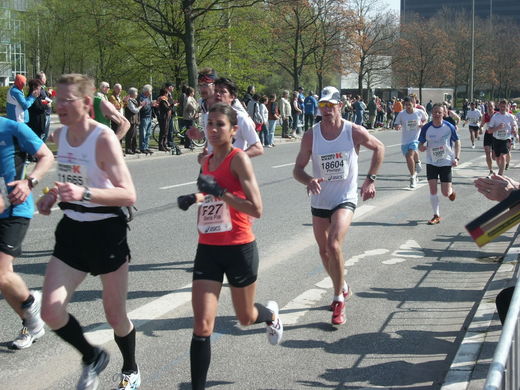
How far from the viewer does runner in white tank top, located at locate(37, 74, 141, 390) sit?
3.98 meters

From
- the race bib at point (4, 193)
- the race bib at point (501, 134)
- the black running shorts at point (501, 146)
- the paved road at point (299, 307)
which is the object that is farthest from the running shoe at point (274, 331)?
the black running shorts at point (501, 146)

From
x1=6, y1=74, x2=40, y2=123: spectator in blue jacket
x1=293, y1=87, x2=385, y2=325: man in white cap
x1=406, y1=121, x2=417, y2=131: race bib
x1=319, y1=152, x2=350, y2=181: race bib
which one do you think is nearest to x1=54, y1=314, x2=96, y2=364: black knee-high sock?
x1=293, y1=87, x2=385, y2=325: man in white cap

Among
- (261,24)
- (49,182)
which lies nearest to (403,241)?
(49,182)

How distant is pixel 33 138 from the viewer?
15.6 feet

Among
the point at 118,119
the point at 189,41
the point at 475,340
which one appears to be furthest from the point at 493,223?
the point at 189,41

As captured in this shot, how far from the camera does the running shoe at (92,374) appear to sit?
4.11 metres

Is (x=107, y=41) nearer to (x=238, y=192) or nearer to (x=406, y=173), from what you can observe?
(x=406, y=173)

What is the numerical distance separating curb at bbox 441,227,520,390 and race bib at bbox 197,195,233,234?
1645 mm

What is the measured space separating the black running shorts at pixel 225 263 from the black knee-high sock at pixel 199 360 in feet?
1.22

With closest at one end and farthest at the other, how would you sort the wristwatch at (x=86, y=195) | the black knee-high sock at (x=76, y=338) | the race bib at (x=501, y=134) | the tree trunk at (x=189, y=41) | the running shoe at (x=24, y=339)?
the wristwatch at (x=86, y=195) < the black knee-high sock at (x=76, y=338) < the running shoe at (x=24, y=339) < the race bib at (x=501, y=134) < the tree trunk at (x=189, y=41)

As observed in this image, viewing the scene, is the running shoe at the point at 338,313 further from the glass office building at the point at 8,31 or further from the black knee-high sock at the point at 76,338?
the glass office building at the point at 8,31

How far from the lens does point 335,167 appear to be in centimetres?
593

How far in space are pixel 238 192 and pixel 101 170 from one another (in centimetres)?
81

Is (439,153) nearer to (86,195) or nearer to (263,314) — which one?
(263,314)
